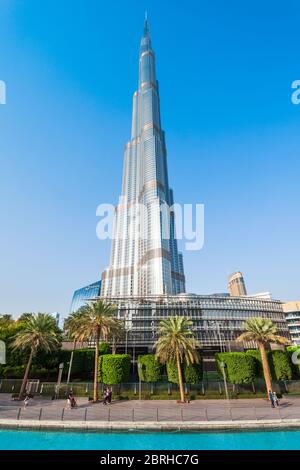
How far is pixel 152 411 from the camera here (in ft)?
85.2

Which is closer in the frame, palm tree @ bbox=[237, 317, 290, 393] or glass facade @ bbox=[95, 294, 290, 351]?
palm tree @ bbox=[237, 317, 290, 393]

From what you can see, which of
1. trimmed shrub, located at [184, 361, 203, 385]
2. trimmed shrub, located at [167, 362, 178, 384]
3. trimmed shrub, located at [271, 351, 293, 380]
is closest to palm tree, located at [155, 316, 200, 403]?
trimmed shrub, located at [167, 362, 178, 384]

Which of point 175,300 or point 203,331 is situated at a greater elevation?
point 175,300

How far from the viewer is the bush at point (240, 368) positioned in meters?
35.9

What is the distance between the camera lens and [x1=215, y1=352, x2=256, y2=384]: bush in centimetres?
3588

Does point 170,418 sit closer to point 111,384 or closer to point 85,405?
point 85,405

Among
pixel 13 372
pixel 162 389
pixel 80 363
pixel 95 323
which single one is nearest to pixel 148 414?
pixel 162 389

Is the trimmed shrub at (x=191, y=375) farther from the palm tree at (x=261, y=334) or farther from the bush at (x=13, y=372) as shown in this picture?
the bush at (x=13, y=372)

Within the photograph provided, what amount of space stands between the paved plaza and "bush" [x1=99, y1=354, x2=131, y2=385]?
161 inches

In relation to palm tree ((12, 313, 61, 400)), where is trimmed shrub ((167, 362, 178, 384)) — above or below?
below

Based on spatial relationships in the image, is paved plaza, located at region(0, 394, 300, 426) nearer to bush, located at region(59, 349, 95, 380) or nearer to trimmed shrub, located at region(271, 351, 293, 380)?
trimmed shrub, located at region(271, 351, 293, 380)
